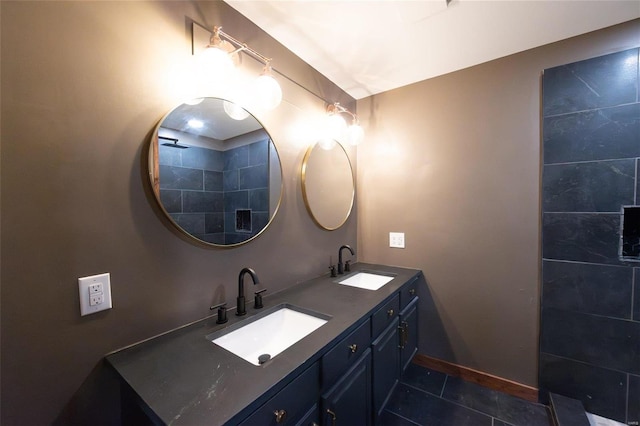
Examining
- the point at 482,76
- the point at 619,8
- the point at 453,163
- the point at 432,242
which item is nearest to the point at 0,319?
the point at 432,242

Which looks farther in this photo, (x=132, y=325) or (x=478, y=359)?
(x=478, y=359)

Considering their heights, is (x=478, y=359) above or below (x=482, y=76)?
below

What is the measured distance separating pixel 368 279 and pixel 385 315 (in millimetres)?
576

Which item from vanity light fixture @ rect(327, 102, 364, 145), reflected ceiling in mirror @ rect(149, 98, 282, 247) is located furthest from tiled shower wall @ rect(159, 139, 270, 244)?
vanity light fixture @ rect(327, 102, 364, 145)

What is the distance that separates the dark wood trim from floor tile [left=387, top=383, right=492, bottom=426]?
31 centimetres

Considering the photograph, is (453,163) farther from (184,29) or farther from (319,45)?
(184,29)

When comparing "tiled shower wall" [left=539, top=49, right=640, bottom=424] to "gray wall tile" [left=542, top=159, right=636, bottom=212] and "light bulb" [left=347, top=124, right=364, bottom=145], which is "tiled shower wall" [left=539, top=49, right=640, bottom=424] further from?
"light bulb" [left=347, top=124, right=364, bottom=145]

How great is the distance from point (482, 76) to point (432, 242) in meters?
1.30

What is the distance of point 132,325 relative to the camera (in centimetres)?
91

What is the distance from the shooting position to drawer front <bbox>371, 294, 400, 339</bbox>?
1.29 meters

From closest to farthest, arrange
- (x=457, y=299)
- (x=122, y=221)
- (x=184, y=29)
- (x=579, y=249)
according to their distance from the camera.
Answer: (x=122, y=221) < (x=184, y=29) < (x=579, y=249) < (x=457, y=299)

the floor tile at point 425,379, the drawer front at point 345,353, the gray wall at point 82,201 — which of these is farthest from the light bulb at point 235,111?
the floor tile at point 425,379

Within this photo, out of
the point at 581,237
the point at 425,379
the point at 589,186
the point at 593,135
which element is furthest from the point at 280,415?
the point at 593,135

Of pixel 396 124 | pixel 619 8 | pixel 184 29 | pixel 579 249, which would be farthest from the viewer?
pixel 396 124
